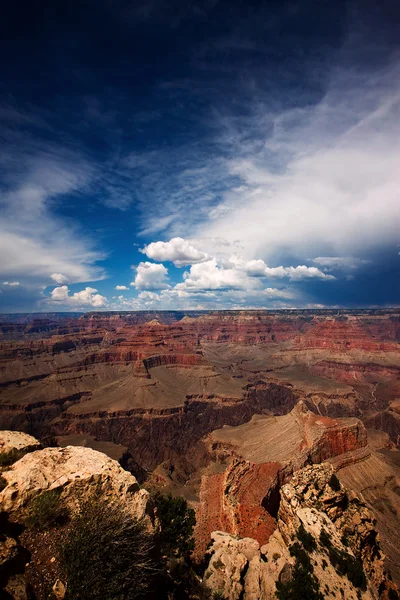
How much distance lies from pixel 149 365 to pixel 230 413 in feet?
179

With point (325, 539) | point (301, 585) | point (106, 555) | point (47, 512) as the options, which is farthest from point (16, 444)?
point (325, 539)

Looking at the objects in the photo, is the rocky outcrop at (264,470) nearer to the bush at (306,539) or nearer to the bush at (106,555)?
the bush at (306,539)

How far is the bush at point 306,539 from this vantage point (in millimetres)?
18922

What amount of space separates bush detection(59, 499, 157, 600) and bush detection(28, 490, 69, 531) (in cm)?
76

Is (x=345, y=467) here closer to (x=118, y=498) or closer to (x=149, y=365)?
(x=118, y=498)

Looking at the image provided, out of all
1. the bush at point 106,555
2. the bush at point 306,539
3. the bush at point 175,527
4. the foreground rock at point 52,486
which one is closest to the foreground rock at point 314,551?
the bush at point 306,539

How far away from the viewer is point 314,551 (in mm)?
18719

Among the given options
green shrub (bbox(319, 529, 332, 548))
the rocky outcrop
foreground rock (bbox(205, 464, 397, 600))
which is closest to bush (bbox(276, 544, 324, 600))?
foreground rock (bbox(205, 464, 397, 600))

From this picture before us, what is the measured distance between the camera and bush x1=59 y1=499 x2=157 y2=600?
1131 centimetres

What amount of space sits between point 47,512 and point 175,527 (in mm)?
13655

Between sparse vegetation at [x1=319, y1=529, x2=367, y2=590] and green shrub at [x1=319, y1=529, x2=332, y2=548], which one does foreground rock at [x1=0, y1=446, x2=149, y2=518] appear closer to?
green shrub at [x1=319, y1=529, x2=332, y2=548]

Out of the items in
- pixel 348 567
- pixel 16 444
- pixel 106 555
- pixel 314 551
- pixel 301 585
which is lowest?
pixel 348 567

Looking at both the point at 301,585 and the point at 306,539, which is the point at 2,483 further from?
the point at 306,539

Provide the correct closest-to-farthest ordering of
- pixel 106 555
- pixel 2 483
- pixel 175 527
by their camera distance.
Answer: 1. pixel 106 555
2. pixel 2 483
3. pixel 175 527
